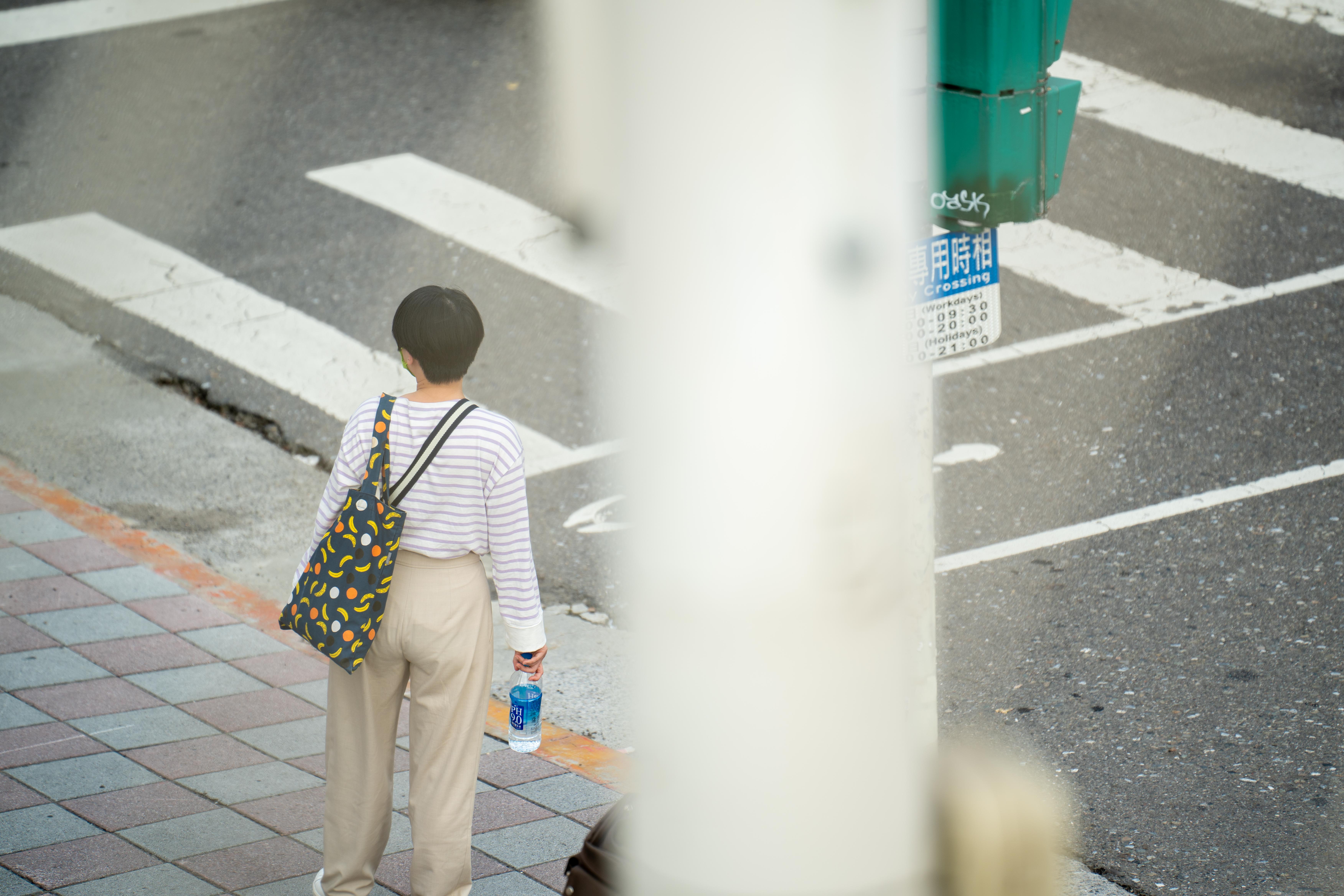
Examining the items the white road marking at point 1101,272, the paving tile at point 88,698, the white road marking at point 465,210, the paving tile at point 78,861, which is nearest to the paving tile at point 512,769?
the paving tile at point 78,861

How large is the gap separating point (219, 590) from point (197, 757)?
4.58ft

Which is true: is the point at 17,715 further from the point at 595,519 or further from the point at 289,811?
the point at 595,519

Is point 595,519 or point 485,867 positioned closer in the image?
point 485,867

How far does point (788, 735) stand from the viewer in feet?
7.15

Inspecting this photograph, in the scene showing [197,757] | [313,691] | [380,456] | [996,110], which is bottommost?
[197,757]

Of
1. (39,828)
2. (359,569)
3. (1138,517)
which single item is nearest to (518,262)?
(1138,517)

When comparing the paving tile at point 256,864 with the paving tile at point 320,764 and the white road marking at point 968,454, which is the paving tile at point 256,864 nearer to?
the paving tile at point 320,764

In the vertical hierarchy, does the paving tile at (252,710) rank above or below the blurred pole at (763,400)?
below

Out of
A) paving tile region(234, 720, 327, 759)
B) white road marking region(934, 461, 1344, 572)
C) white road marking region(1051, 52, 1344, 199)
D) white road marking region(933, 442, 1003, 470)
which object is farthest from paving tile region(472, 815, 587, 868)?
white road marking region(1051, 52, 1344, 199)

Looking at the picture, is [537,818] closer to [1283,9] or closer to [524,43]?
[524,43]

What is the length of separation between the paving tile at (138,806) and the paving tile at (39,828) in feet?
0.11

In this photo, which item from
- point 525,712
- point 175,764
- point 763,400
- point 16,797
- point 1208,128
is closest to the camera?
point 763,400

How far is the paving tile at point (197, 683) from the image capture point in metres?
5.80

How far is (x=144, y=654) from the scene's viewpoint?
6062 millimetres
